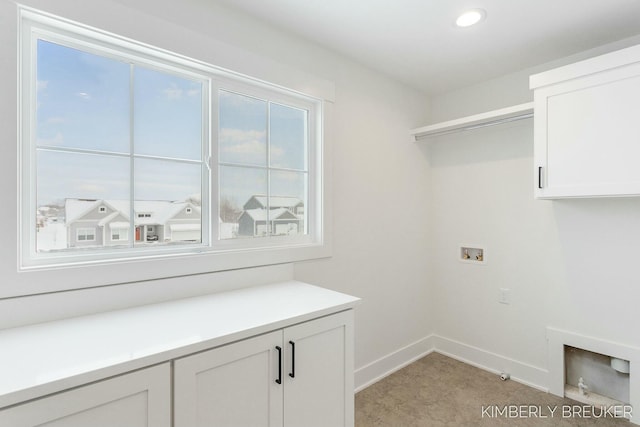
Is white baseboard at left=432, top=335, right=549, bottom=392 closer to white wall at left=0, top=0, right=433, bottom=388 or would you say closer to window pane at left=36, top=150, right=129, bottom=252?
white wall at left=0, top=0, right=433, bottom=388

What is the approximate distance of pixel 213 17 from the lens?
5.36 ft

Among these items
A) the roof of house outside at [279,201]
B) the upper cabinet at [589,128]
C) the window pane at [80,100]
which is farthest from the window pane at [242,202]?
the upper cabinet at [589,128]

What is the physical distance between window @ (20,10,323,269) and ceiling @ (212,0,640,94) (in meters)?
0.42

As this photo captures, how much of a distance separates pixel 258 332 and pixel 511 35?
2.22 meters

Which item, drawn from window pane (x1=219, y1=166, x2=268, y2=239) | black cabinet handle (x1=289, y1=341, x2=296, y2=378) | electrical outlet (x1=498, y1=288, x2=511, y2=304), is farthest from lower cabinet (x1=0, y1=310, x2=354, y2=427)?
electrical outlet (x1=498, y1=288, x2=511, y2=304)

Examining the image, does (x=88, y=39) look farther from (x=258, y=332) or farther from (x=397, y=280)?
(x=397, y=280)

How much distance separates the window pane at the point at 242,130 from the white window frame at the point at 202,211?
2.2 inches

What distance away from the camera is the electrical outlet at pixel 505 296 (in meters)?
2.55

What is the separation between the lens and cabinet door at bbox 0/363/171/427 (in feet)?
2.57

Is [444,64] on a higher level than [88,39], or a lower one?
higher

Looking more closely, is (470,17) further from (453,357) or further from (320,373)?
(453,357)

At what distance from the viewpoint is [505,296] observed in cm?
256

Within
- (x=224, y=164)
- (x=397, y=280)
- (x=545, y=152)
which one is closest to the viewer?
(x=224, y=164)

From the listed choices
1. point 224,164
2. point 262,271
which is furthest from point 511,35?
point 262,271
